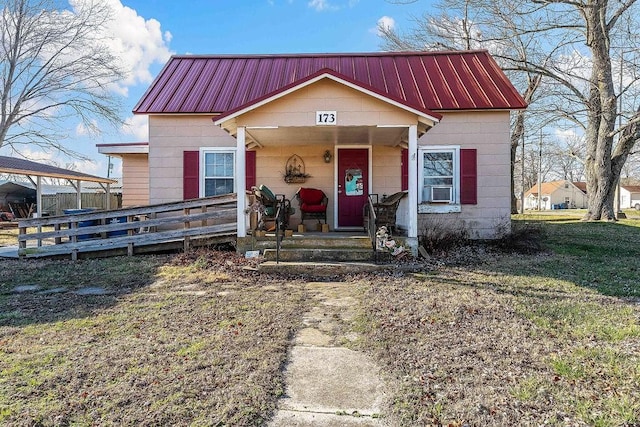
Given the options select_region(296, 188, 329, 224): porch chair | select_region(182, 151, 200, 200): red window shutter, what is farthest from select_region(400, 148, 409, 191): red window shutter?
select_region(182, 151, 200, 200): red window shutter

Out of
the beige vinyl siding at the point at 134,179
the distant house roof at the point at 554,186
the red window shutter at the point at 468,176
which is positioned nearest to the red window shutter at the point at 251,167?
the red window shutter at the point at 468,176

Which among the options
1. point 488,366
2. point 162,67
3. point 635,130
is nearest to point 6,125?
point 162,67

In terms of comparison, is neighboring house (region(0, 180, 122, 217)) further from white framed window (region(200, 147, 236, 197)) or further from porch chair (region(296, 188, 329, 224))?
porch chair (region(296, 188, 329, 224))

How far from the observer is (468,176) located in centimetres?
892

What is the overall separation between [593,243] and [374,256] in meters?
6.14

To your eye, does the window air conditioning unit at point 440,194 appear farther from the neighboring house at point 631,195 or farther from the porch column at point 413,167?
the neighboring house at point 631,195

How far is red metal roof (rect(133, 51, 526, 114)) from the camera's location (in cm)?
904

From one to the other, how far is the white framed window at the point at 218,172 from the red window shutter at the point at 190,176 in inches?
6.2

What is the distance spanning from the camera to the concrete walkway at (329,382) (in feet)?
7.54

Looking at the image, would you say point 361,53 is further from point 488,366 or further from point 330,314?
point 488,366

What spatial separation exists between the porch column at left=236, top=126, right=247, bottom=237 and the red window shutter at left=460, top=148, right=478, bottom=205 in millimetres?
4959

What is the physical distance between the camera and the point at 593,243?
935 cm

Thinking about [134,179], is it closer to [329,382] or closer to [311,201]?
[311,201]

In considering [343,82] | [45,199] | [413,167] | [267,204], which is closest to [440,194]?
[413,167]
